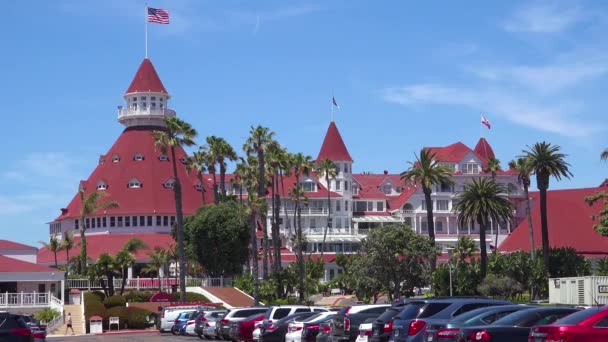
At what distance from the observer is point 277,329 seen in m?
34.4

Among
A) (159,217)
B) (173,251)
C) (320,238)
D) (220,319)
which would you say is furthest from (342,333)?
(320,238)

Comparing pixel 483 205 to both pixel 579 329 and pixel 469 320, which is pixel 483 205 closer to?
pixel 469 320

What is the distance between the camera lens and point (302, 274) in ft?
281

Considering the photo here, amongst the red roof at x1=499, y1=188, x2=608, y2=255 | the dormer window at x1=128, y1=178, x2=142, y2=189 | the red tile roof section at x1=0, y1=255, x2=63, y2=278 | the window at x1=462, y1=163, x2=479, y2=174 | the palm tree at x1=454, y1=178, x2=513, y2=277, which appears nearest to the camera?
the red tile roof section at x1=0, y1=255, x2=63, y2=278

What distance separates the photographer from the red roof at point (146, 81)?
393ft

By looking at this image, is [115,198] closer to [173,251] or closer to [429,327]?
[173,251]

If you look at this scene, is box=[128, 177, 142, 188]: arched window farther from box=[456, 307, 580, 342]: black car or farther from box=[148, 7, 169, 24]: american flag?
box=[456, 307, 580, 342]: black car

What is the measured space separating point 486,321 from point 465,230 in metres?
106

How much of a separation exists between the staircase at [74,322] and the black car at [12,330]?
3623 cm

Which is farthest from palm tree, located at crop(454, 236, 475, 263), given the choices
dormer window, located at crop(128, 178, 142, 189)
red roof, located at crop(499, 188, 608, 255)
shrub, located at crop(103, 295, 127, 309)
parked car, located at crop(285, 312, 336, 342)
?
parked car, located at crop(285, 312, 336, 342)

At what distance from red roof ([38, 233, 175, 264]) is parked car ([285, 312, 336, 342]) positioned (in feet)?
230

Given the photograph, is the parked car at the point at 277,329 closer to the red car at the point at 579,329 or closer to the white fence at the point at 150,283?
the red car at the point at 579,329

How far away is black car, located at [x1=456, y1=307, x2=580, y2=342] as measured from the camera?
1897 centimetres

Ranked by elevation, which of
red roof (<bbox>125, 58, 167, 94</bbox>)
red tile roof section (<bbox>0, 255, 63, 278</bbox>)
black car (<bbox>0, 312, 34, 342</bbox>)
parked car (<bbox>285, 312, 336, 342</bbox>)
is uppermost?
red roof (<bbox>125, 58, 167, 94</bbox>)
